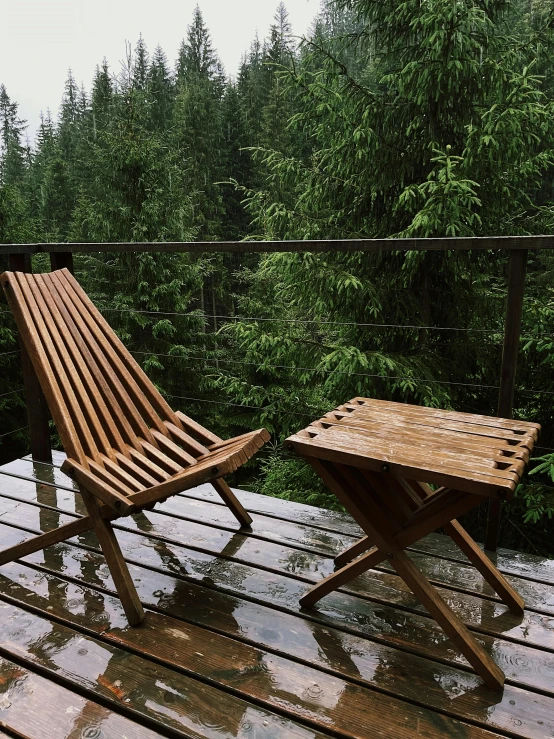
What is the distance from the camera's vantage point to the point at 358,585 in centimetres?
202

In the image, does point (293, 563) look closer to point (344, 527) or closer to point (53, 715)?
point (344, 527)

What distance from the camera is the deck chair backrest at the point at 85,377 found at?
7.10 feet

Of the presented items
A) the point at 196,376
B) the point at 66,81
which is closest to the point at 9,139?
the point at 66,81

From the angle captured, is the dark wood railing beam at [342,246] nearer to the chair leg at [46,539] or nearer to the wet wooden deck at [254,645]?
the wet wooden deck at [254,645]

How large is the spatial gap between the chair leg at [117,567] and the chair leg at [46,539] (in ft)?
0.35

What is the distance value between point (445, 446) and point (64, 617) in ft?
4.06

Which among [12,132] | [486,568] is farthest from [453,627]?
[12,132]

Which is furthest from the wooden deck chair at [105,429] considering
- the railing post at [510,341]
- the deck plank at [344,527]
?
the railing post at [510,341]

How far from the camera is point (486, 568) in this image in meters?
1.86

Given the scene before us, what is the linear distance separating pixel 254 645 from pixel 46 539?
80 cm

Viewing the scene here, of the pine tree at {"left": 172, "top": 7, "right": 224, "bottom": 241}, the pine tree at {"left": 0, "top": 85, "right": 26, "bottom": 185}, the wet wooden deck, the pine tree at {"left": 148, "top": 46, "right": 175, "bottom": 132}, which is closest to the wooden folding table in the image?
the wet wooden deck

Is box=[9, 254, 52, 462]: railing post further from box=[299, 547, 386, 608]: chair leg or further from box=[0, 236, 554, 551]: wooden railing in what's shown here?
box=[299, 547, 386, 608]: chair leg

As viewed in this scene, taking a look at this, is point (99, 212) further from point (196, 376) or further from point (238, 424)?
point (238, 424)

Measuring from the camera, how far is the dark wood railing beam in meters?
2.06
